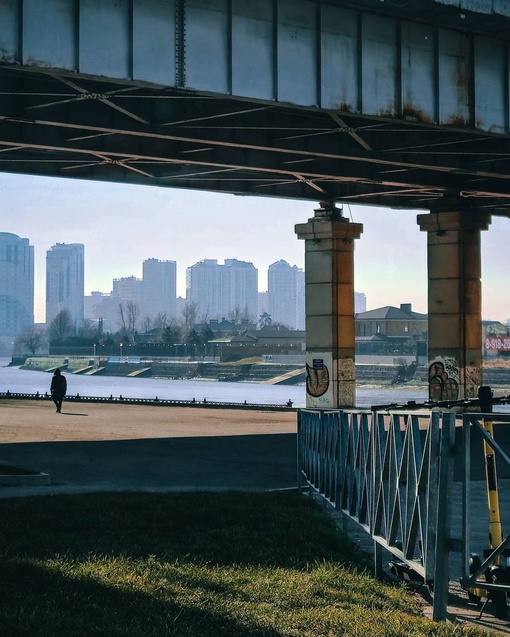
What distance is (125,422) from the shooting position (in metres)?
34.8

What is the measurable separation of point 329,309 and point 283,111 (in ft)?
49.1

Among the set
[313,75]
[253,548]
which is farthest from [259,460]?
[253,548]

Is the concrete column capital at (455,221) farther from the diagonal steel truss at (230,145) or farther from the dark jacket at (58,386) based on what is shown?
the dark jacket at (58,386)

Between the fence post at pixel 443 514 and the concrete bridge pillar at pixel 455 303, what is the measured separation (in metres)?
34.1

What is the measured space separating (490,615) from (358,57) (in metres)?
20.5

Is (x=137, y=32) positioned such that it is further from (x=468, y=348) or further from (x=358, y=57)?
(x=468, y=348)

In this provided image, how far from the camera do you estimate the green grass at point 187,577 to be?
7551mm

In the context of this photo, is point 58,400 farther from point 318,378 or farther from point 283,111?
point 283,111

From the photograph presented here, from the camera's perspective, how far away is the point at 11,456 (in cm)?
2298

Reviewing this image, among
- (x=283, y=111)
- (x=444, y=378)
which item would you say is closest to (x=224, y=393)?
(x=444, y=378)

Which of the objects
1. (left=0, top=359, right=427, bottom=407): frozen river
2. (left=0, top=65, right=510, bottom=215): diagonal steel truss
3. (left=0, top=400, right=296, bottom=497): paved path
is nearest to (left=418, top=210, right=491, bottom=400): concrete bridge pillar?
(left=0, top=65, right=510, bottom=215): diagonal steel truss

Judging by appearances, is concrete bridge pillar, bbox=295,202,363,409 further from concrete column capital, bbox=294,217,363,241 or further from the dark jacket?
the dark jacket

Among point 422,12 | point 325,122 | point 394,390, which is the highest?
point 422,12

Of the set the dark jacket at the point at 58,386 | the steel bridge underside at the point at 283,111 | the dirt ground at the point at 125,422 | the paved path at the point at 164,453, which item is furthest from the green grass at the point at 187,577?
the dark jacket at the point at 58,386
